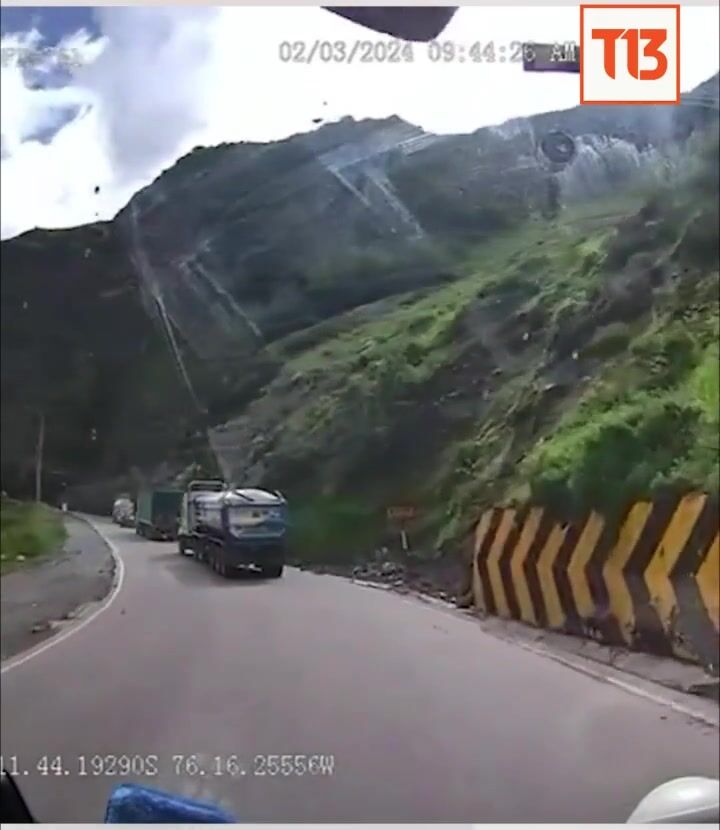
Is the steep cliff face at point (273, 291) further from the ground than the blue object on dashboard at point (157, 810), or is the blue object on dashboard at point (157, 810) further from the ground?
the steep cliff face at point (273, 291)

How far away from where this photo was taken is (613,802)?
4.72ft

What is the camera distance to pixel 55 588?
1.51 metres

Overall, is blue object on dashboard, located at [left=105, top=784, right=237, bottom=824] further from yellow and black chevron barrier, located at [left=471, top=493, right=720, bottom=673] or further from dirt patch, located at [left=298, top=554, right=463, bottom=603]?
yellow and black chevron barrier, located at [left=471, top=493, right=720, bottom=673]

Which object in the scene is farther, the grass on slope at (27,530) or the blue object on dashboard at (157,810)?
the grass on slope at (27,530)

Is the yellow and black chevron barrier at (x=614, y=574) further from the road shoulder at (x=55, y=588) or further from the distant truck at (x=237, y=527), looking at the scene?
the road shoulder at (x=55, y=588)

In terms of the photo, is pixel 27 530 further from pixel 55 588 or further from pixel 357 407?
pixel 357 407

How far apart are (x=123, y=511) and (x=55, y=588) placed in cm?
14

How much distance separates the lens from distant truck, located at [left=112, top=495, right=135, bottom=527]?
59.6 inches

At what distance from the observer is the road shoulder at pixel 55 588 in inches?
58.9

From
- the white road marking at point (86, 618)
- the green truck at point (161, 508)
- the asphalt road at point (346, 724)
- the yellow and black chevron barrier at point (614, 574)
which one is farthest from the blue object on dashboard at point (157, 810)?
the yellow and black chevron barrier at point (614, 574)

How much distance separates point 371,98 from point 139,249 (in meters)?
0.38

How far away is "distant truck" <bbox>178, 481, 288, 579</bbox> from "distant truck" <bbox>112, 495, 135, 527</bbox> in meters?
0.07

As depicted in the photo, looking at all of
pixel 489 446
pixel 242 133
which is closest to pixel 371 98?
pixel 242 133

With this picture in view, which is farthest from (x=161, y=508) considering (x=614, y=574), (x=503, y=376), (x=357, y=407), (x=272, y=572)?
(x=614, y=574)
